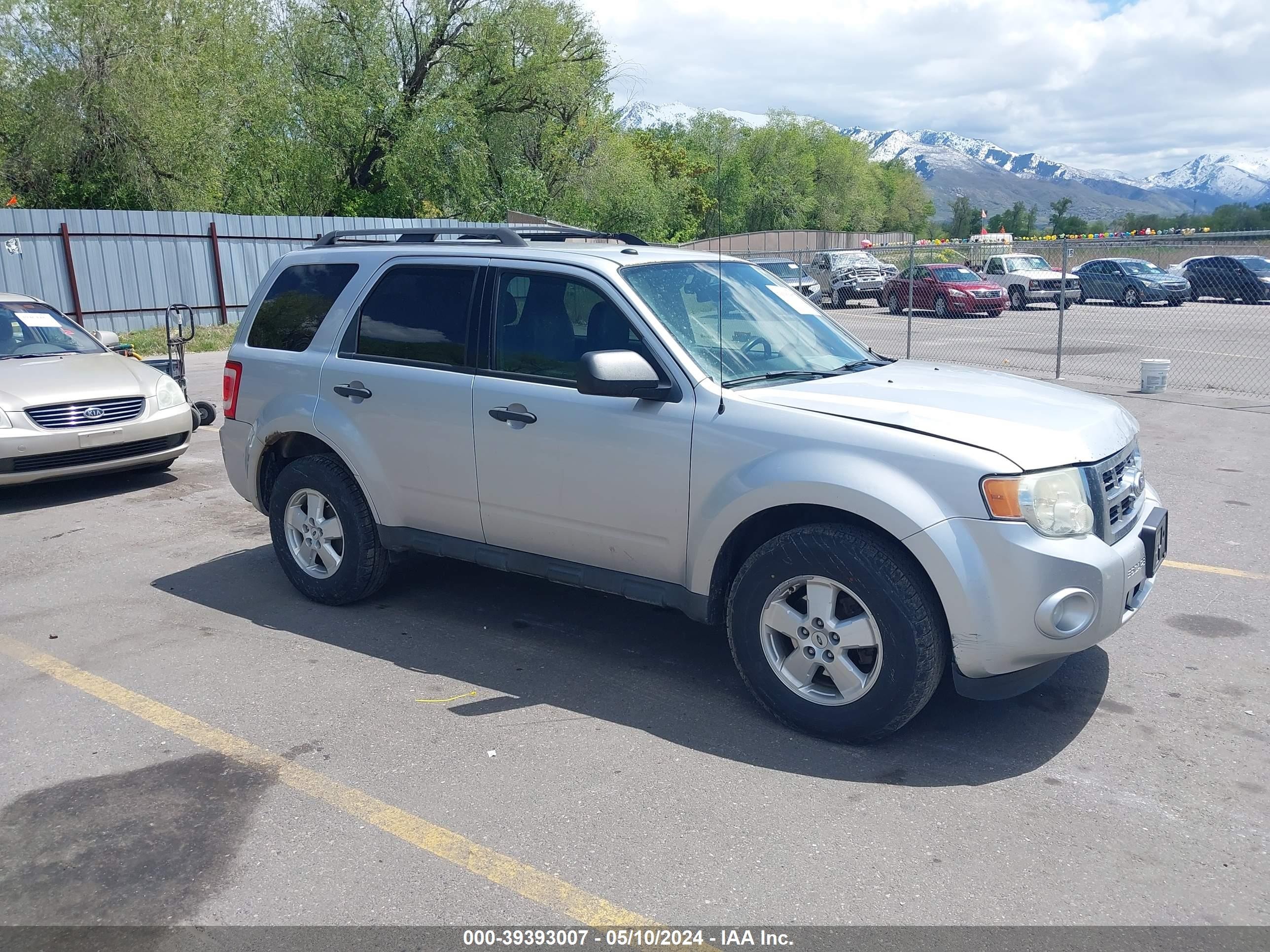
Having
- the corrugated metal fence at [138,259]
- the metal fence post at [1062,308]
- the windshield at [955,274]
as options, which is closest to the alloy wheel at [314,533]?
the metal fence post at [1062,308]

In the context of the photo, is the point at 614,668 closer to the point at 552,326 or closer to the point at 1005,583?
the point at 552,326

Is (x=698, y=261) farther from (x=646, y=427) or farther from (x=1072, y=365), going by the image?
(x=1072, y=365)

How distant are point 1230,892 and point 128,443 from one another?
810cm

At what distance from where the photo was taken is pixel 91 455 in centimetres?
827

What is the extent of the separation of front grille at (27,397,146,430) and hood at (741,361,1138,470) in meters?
6.10

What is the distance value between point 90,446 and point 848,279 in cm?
2322

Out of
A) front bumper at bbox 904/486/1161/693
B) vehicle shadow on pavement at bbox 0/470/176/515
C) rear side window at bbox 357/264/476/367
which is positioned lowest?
vehicle shadow on pavement at bbox 0/470/176/515

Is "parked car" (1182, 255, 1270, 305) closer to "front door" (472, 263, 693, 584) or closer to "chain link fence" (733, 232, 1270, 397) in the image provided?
"chain link fence" (733, 232, 1270, 397)

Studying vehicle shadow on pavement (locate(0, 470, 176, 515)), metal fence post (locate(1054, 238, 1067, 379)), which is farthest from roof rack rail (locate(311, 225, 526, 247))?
metal fence post (locate(1054, 238, 1067, 379))

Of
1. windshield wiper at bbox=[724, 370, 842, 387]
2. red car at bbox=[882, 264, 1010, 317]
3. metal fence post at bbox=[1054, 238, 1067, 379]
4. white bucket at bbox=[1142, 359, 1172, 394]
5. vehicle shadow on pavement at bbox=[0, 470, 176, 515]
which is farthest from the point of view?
red car at bbox=[882, 264, 1010, 317]

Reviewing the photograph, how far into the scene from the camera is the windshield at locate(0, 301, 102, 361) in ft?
29.5

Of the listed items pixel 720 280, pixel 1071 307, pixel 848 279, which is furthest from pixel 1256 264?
pixel 720 280

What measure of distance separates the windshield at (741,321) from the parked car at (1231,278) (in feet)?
70.2

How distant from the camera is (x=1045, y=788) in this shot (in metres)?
3.80
